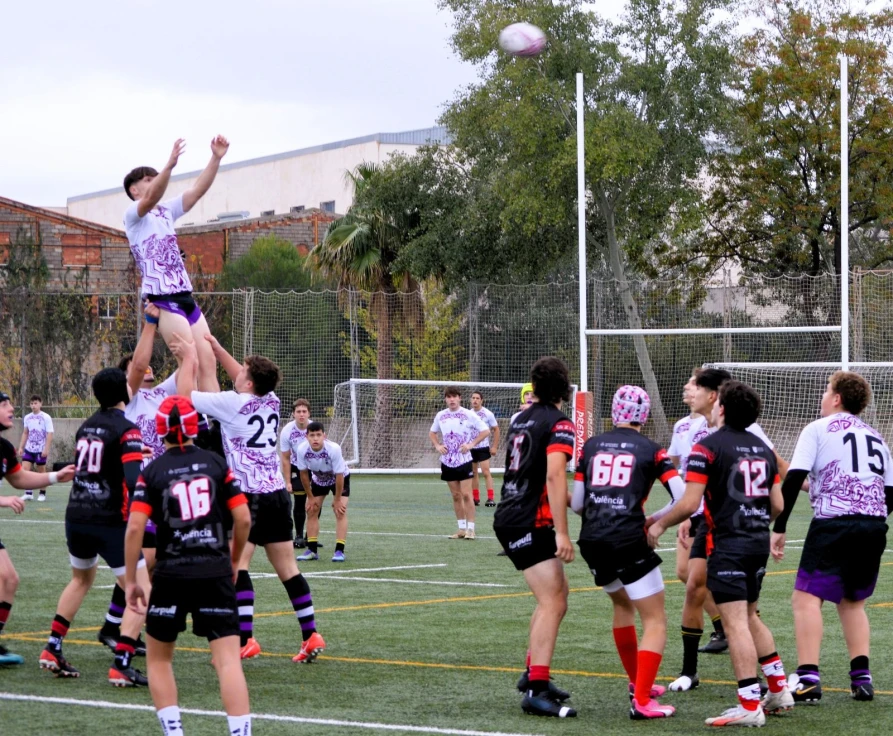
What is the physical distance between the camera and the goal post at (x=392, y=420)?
34844 millimetres

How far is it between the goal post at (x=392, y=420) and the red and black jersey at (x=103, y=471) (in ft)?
82.8

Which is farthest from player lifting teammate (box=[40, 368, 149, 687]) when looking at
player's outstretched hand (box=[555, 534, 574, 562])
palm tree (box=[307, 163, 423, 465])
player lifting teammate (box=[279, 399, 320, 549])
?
palm tree (box=[307, 163, 423, 465])

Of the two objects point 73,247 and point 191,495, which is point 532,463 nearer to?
point 191,495

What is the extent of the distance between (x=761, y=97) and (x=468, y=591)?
27.0 m

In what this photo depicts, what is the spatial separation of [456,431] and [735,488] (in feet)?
44.1

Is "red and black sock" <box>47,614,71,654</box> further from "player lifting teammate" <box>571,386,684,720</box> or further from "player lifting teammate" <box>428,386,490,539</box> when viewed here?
"player lifting teammate" <box>428,386,490,539</box>

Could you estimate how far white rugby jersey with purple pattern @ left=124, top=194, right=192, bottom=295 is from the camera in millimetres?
9469

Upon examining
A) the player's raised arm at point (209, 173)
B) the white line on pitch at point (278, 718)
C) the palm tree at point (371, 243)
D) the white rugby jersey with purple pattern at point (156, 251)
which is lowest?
the white line on pitch at point (278, 718)

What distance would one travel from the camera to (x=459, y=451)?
20.9 metres

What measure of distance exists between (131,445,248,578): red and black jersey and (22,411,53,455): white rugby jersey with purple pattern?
23.1 m

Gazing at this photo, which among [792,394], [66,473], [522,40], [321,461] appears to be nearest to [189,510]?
[66,473]

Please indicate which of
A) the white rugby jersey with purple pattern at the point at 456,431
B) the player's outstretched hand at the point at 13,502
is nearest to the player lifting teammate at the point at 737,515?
the player's outstretched hand at the point at 13,502

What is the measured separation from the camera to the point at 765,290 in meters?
31.5

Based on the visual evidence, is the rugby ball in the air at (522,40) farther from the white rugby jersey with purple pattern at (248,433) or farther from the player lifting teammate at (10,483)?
the player lifting teammate at (10,483)
